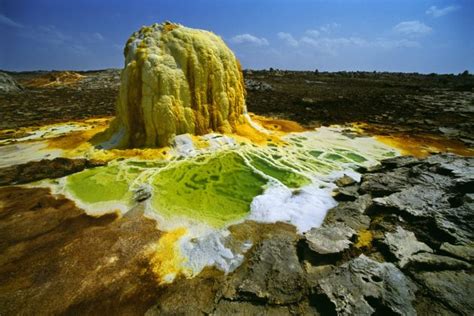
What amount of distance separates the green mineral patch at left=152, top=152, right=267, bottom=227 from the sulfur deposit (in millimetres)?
2382

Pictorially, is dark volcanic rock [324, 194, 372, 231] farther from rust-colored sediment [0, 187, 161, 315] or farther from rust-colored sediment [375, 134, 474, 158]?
rust-colored sediment [375, 134, 474, 158]

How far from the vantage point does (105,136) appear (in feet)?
41.8

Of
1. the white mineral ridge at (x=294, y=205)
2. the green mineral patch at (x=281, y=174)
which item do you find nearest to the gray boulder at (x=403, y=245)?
the white mineral ridge at (x=294, y=205)

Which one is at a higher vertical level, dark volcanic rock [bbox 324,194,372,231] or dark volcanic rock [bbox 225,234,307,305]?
dark volcanic rock [bbox 324,194,372,231]

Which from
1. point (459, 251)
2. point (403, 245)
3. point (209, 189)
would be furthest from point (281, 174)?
point (459, 251)

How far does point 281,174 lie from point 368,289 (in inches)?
215

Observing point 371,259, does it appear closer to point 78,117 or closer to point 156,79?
point 156,79

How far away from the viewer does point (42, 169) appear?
9430 mm

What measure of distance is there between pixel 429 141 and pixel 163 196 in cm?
1346

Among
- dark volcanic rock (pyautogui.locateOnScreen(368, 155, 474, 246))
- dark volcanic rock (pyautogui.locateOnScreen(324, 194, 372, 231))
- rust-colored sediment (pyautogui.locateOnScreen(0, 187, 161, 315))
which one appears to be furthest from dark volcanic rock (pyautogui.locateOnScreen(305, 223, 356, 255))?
rust-colored sediment (pyautogui.locateOnScreen(0, 187, 161, 315))

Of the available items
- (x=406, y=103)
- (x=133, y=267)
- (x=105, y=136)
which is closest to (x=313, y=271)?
(x=133, y=267)

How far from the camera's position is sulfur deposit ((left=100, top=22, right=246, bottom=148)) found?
36.7ft

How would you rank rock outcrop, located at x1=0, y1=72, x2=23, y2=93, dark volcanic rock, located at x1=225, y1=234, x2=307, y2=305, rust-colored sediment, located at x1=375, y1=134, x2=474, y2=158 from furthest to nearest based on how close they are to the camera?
rock outcrop, located at x1=0, y1=72, x2=23, y2=93 → rust-colored sediment, located at x1=375, y1=134, x2=474, y2=158 → dark volcanic rock, located at x1=225, y1=234, x2=307, y2=305

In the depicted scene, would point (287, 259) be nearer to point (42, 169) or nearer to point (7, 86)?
point (42, 169)
